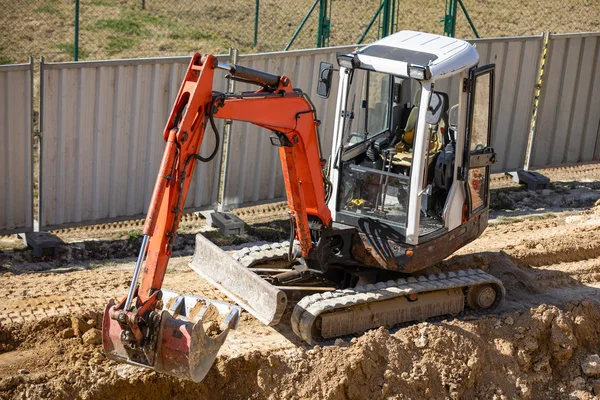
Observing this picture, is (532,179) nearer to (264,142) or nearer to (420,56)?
(264,142)

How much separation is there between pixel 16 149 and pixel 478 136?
523 centimetres

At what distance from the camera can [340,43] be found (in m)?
20.3

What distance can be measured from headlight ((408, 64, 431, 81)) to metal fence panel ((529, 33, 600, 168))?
21.9ft

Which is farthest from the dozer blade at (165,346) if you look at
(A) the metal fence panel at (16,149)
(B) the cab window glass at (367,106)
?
(A) the metal fence panel at (16,149)

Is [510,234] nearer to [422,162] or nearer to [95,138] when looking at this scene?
[422,162]

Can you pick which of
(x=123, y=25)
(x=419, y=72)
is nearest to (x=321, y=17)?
(x=123, y=25)

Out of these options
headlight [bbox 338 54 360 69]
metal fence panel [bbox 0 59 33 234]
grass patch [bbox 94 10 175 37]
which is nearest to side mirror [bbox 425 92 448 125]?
headlight [bbox 338 54 360 69]

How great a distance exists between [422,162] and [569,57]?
6.98m

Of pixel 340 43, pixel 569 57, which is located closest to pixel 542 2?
pixel 340 43

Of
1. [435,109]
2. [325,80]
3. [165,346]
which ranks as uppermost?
[325,80]

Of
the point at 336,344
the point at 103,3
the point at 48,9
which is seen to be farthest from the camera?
the point at 103,3

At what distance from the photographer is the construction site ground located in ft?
25.0

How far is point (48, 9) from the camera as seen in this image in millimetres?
19062

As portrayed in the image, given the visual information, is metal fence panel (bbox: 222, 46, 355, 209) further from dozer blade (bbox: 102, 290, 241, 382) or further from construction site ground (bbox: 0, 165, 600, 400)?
dozer blade (bbox: 102, 290, 241, 382)
